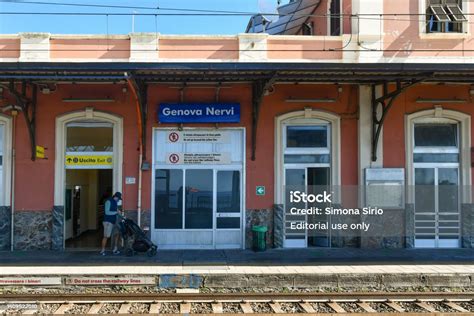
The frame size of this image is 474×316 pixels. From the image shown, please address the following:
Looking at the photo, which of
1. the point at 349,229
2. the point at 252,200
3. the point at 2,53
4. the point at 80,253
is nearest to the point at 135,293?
the point at 80,253

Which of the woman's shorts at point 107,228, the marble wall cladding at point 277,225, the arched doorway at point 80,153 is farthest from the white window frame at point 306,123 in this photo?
the woman's shorts at point 107,228

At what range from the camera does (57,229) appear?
12.1 metres

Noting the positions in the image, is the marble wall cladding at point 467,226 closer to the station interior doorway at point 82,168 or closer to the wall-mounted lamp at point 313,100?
the wall-mounted lamp at point 313,100

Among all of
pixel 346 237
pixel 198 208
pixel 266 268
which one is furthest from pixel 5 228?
pixel 346 237

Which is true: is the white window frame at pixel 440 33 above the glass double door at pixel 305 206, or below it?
above

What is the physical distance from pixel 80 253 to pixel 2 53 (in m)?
5.91

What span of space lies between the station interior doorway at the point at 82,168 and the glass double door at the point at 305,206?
17.2 feet

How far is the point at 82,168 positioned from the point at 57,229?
181cm

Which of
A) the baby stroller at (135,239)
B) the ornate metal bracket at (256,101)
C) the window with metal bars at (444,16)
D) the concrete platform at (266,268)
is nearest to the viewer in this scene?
the concrete platform at (266,268)

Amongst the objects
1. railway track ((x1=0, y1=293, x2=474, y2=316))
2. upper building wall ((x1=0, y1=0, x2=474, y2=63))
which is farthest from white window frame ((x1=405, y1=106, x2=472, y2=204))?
railway track ((x1=0, y1=293, x2=474, y2=316))

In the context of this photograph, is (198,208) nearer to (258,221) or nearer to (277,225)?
(258,221)

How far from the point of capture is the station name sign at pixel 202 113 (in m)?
12.4

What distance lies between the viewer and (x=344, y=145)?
12789mm

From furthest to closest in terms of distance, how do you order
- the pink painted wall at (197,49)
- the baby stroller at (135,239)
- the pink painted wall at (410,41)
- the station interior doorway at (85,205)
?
the station interior doorway at (85,205), the pink painted wall at (410,41), the pink painted wall at (197,49), the baby stroller at (135,239)
